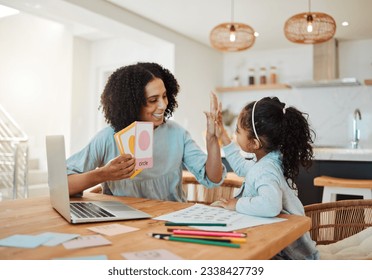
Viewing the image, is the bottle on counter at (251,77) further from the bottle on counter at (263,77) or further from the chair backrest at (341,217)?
the chair backrest at (341,217)

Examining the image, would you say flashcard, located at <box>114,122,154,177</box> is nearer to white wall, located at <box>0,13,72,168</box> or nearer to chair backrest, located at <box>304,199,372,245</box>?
chair backrest, located at <box>304,199,372,245</box>

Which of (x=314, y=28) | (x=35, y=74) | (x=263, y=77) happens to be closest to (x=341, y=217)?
(x=314, y=28)

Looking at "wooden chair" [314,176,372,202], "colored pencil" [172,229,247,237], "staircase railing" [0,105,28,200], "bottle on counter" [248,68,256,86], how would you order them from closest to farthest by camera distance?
"colored pencil" [172,229,247,237]
"wooden chair" [314,176,372,202]
"staircase railing" [0,105,28,200]
"bottle on counter" [248,68,256,86]

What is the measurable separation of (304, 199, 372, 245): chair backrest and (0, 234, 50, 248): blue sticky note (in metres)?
0.96

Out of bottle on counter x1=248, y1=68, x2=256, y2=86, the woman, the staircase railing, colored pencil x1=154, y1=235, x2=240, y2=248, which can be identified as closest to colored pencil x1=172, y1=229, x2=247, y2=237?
colored pencil x1=154, y1=235, x2=240, y2=248

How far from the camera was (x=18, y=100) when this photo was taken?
565 cm

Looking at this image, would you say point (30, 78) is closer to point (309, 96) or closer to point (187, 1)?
point (187, 1)

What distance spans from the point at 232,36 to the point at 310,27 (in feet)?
2.44

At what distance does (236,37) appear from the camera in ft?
12.4

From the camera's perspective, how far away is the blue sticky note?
743 mm

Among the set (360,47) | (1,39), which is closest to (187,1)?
(360,47)

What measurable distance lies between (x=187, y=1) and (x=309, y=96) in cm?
263

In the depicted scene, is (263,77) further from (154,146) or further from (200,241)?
(200,241)
